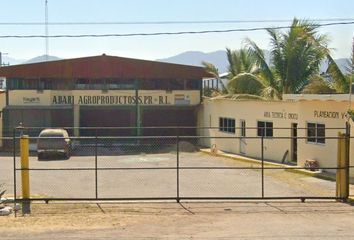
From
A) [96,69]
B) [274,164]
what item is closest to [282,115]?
[274,164]

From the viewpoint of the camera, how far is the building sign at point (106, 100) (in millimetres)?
44312

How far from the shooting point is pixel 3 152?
41.2 m

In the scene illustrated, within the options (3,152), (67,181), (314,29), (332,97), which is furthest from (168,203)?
(3,152)

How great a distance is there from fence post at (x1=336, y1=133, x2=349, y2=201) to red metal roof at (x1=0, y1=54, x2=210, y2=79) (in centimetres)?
2837

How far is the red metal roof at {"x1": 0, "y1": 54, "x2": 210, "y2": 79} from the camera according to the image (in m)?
43.8

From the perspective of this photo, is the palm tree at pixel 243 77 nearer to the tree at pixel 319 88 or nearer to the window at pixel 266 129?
the window at pixel 266 129

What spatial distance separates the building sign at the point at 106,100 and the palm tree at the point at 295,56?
386 inches

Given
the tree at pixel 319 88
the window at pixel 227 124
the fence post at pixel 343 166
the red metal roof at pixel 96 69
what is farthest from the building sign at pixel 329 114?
the red metal roof at pixel 96 69

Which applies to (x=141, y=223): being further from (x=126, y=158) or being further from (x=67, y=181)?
(x=126, y=158)

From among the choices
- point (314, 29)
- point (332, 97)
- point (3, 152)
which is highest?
point (314, 29)

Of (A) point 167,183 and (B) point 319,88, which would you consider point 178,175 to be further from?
(B) point 319,88

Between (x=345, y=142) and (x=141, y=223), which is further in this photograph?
(x=345, y=142)

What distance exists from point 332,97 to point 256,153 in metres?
9.80

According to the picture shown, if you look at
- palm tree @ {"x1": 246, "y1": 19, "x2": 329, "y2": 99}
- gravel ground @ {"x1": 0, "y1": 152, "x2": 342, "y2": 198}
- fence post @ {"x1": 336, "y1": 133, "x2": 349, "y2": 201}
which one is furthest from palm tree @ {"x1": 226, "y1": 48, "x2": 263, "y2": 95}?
fence post @ {"x1": 336, "y1": 133, "x2": 349, "y2": 201}
